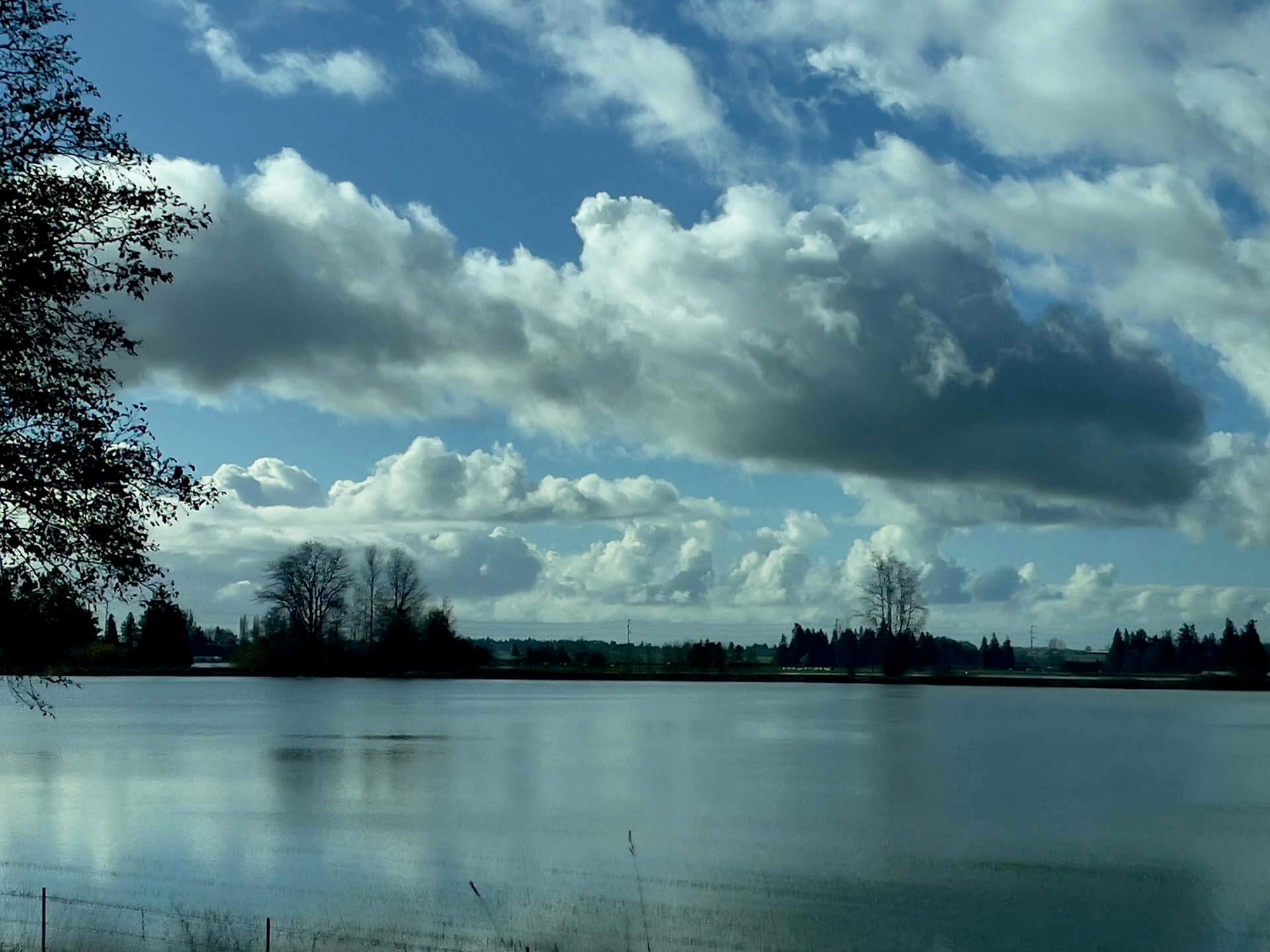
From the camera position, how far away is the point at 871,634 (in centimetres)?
14662

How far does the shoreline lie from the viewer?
535 feet

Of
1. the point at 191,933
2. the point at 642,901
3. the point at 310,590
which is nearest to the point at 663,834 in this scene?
the point at 642,901

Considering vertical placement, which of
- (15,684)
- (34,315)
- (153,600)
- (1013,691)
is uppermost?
(34,315)

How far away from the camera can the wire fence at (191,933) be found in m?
20.2

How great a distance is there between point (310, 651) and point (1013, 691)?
84065 millimetres

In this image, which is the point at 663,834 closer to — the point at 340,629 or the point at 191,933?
the point at 191,933

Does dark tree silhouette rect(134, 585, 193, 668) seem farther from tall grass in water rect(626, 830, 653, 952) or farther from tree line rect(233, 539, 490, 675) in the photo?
tall grass in water rect(626, 830, 653, 952)

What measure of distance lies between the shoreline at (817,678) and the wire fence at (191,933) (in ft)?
432

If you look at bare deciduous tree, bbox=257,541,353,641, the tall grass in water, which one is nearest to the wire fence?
the tall grass in water

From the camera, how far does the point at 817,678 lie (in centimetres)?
17838

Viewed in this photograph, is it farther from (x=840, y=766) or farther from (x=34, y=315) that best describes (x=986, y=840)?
(x=34, y=315)

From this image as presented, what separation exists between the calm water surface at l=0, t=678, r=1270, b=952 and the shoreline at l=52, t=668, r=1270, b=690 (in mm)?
88190

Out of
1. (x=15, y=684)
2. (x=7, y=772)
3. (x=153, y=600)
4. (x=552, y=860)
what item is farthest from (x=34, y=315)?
(x=7, y=772)

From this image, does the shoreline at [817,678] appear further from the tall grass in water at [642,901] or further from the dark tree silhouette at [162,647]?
the tall grass in water at [642,901]
